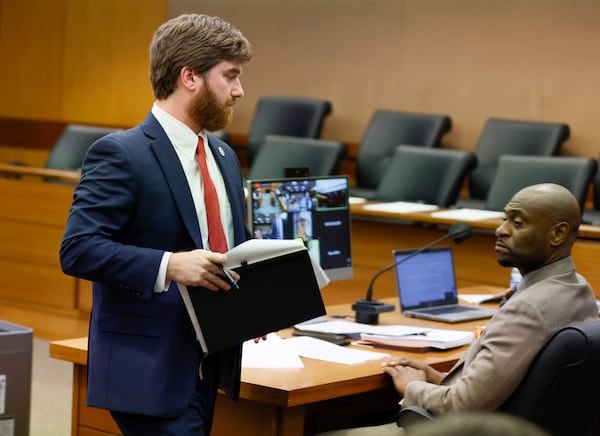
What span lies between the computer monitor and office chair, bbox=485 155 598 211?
2.27 metres

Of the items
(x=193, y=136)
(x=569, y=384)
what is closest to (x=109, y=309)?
(x=193, y=136)

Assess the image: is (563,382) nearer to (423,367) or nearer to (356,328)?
(423,367)

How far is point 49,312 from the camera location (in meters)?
5.70

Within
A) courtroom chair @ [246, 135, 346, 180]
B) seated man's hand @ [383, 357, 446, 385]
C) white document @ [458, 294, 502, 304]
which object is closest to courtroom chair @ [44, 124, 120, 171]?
courtroom chair @ [246, 135, 346, 180]

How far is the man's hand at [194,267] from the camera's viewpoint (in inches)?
76.6

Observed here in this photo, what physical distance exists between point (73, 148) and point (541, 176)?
11.4 ft

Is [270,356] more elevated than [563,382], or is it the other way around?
[563,382]

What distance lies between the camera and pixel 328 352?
2.82 metres

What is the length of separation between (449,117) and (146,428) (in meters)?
5.82

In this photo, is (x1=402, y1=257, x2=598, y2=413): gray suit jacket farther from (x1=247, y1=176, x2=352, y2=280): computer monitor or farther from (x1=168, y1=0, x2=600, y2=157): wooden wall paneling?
(x1=168, y1=0, x2=600, y2=157): wooden wall paneling

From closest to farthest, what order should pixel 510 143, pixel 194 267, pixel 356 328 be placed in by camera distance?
1. pixel 194 267
2. pixel 356 328
3. pixel 510 143

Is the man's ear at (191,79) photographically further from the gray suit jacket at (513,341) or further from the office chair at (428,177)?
the office chair at (428,177)

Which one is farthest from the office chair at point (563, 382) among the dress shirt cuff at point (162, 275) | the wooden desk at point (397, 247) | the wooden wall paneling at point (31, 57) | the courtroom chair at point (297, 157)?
the wooden wall paneling at point (31, 57)

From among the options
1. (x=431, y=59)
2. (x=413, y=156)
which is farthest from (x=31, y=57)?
(x=413, y=156)
